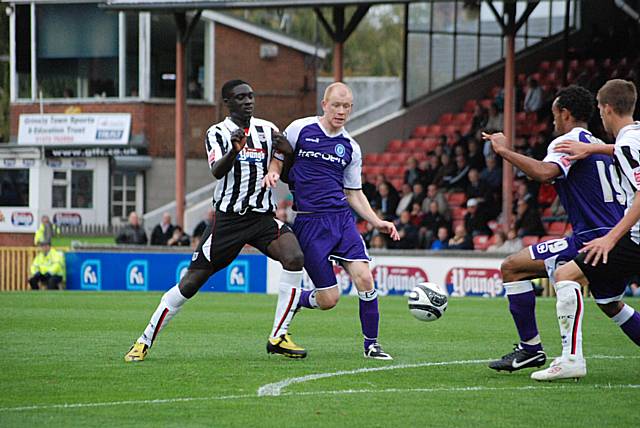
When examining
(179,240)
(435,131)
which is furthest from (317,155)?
(435,131)

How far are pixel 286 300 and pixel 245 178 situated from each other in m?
1.12

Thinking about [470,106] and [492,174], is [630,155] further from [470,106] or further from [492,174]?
[470,106]

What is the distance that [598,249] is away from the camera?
8.00 meters

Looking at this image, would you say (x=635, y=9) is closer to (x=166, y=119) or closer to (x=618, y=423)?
(x=166, y=119)

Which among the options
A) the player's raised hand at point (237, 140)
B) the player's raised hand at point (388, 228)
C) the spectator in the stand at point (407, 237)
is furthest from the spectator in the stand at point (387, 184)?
the player's raised hand at point (237, 140)

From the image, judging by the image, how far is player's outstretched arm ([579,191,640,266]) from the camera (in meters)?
7.85

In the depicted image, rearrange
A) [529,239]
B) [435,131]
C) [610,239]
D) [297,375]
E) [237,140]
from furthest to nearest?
[435,131] → [529,239] → [237,140] → [297,375] → [610,239]

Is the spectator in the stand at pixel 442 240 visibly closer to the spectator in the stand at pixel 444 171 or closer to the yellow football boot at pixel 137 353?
the spectator in the stand at pixel 444 171

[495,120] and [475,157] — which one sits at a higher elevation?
[495,120]

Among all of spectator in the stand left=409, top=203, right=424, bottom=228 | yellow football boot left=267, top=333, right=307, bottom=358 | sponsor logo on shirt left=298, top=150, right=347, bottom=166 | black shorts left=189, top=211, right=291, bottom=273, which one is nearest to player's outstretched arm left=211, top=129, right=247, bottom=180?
black shorts left=189, top=211, right=291, bottom=273

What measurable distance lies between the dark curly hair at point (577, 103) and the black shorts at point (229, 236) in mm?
2730

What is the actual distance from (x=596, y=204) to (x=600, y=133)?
17221 millimetres

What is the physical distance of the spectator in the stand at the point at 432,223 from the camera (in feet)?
77.1

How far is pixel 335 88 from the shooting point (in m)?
10.1
